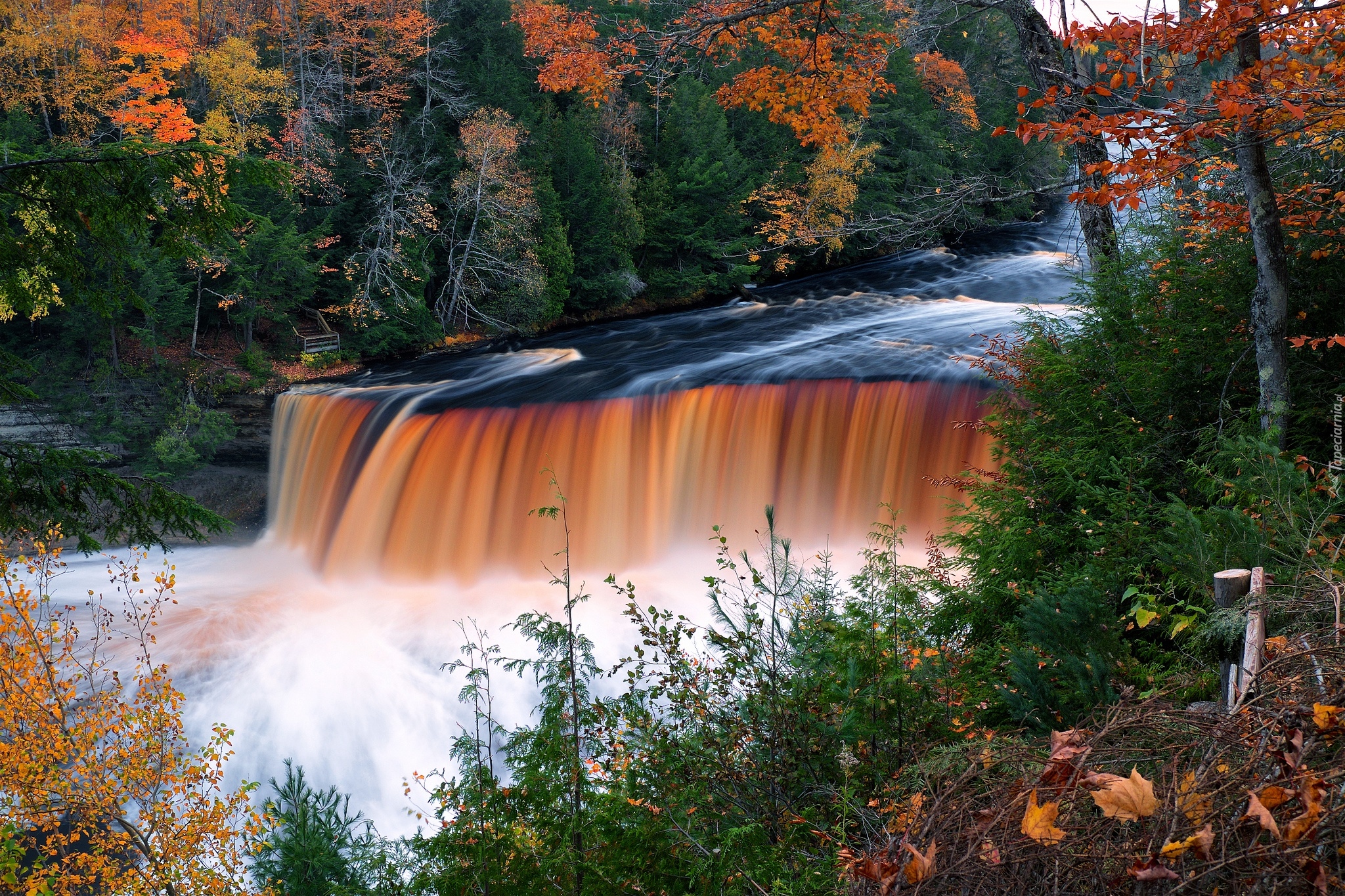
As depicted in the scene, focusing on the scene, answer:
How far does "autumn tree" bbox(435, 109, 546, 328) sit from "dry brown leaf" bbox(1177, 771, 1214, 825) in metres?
19.9

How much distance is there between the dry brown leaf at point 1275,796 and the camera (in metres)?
1.65

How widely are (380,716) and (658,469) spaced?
5184 millimetres

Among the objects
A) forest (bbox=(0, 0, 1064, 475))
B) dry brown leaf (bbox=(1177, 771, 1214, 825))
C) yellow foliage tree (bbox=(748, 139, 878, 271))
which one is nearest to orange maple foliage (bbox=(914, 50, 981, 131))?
forest (bbox=(0, 0, 1064, 475))

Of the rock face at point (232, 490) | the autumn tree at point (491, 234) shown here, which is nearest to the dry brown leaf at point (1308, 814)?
the rock face at point (232, 490)

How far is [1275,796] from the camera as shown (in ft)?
5.43

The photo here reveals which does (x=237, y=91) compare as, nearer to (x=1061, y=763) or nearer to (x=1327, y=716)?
(x=1061, y=763)

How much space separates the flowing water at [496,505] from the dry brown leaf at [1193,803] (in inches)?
A: 301

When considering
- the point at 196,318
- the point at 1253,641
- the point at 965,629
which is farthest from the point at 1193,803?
the point at 196,318

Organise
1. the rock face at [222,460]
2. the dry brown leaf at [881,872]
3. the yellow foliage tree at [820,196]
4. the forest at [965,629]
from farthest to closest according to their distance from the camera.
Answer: the yellow foliage tree at [820,196] < the rock face at [222,460] < the forest at [965,629] < the dry brown leaf at [881,872]

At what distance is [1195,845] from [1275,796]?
7.4 inches

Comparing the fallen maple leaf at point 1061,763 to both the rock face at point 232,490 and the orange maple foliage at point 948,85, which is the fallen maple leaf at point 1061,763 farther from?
the orange maple foliage at point 948,85

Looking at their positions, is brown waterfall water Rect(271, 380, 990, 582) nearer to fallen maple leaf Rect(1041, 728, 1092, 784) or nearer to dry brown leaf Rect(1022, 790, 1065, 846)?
fallen maple leaf Rect(1041, 728, 1092, 784)

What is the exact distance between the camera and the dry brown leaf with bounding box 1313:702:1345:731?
68.5 inches

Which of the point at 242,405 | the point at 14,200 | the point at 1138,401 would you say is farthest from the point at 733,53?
the point at 242,405
